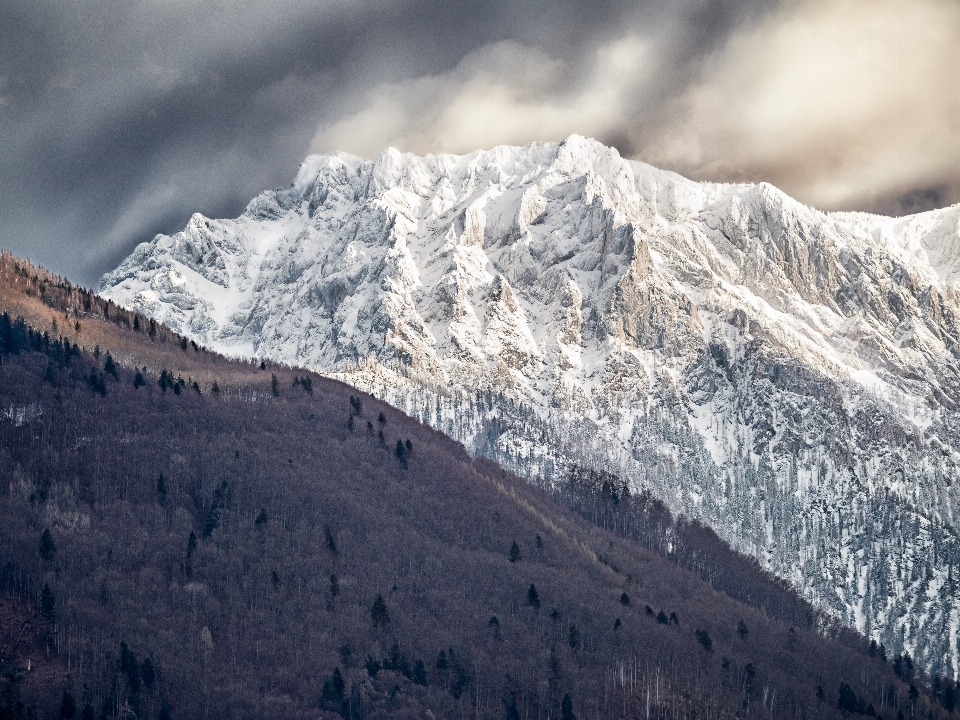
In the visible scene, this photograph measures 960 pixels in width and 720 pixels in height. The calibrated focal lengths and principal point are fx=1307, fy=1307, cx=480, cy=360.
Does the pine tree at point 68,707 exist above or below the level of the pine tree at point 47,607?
below

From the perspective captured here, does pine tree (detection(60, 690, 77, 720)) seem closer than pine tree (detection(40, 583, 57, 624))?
Yes

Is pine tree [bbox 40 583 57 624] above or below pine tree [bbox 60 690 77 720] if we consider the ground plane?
above

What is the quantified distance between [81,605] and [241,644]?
80.0ft

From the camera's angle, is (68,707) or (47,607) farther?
(47,607)

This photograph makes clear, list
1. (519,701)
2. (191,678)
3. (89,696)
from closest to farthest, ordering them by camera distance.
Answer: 1. (89,696)
2. (191,678)
3. (519,701)

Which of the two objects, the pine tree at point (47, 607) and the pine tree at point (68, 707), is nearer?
the pine tree at point (68, 707)

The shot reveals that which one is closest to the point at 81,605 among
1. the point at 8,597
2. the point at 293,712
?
the point at 8,597

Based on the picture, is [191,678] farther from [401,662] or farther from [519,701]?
[519,701]

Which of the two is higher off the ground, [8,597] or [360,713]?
[8,597]

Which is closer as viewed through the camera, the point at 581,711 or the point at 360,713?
the point at 360,713

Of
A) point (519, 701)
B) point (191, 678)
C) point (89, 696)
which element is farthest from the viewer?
point (519, 701)

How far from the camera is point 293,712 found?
18250 cm

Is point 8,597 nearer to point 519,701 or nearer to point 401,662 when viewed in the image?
point 401,662

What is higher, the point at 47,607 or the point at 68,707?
the point at 47,607
